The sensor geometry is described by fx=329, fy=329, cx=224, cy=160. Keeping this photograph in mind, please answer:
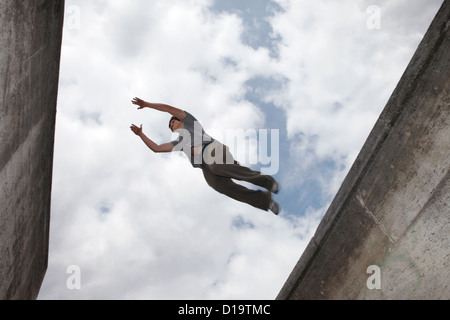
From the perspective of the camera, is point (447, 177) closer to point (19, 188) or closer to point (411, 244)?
point (411, 244)

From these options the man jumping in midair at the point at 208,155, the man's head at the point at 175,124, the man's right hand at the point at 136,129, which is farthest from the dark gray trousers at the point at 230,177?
the man's right hand at the point at 136,129

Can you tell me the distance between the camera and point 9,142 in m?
4.26

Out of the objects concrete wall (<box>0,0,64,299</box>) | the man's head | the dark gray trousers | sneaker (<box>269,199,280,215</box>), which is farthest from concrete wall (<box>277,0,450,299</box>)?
concrete wall (<box>0,0,64,299</box>)

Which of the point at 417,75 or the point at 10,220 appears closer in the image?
the point at 417,75

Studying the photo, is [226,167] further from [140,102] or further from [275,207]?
[140,102]

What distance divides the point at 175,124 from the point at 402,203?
369 cm

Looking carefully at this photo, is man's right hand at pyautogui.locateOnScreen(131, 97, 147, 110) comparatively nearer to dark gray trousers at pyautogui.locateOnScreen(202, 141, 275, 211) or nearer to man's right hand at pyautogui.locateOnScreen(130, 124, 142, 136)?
man's right hand at pyautogui.locateOnScreen(130, 124, 142, 136)

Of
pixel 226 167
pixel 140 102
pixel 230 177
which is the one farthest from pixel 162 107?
pixel 230 177

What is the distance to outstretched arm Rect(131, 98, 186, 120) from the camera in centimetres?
545

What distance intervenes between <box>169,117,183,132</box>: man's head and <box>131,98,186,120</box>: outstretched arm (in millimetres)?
82

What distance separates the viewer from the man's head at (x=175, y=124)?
572cm

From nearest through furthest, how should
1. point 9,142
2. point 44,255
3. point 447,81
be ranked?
point 447,81 < point 9,142 < point 44,255

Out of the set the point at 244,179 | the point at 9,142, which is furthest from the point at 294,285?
the point at 9,142
